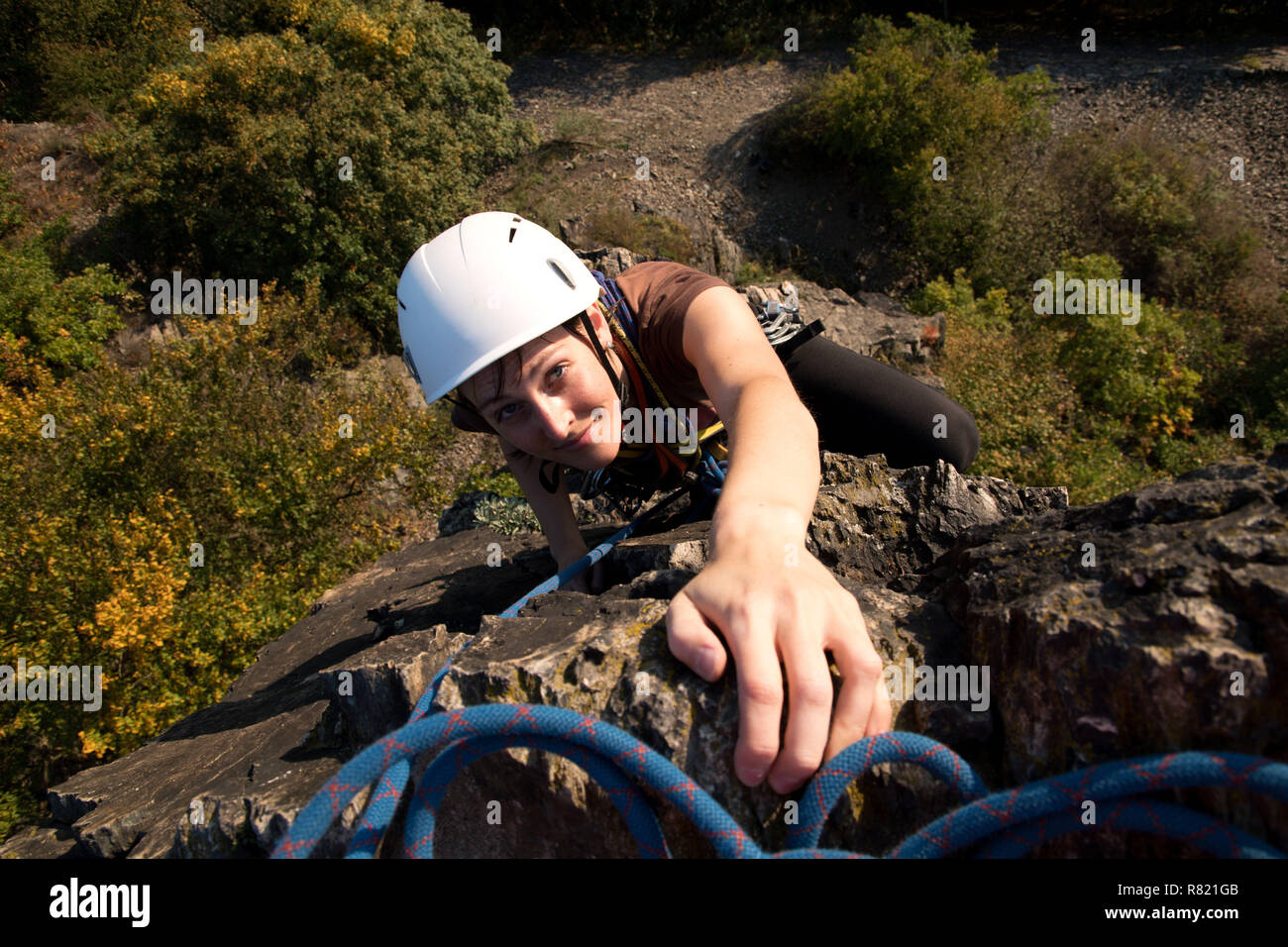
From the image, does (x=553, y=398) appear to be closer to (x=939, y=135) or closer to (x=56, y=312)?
(x=56, y=312)

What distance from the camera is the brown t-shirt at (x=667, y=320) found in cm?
255

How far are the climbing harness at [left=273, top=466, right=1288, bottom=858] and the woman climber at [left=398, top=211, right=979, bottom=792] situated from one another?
10 cm

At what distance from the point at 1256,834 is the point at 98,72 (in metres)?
24.7

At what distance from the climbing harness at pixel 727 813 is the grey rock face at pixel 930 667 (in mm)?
78

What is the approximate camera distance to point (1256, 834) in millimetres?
1144

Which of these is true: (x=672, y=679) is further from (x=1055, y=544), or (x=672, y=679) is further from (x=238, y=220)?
(x=238, y=220)

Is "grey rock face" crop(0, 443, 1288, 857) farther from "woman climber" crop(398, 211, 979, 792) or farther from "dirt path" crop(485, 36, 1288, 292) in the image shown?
"dirt path" crop(485, 36, 1288, 292)

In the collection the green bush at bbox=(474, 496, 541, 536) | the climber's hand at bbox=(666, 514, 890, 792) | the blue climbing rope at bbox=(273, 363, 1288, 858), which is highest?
the green bush at bbox=(474, 496, 541, 536)

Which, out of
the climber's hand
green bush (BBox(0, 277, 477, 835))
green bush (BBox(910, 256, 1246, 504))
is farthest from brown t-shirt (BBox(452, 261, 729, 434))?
green bush (BBox(910, 256, 1246, 504))

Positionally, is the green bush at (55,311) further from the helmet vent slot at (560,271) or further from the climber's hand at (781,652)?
the climber's hand at (781,652)

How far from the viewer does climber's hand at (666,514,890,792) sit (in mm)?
1356

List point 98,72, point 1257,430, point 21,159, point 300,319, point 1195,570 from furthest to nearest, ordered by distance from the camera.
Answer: point 98,72 → point 21,159 → point 300,319 → point 1257,430 → point 1195,570

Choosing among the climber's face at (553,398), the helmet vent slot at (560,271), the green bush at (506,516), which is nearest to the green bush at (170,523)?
the green bush at (506,516)

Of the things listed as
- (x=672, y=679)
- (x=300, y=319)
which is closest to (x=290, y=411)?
(x=300, y=319)
